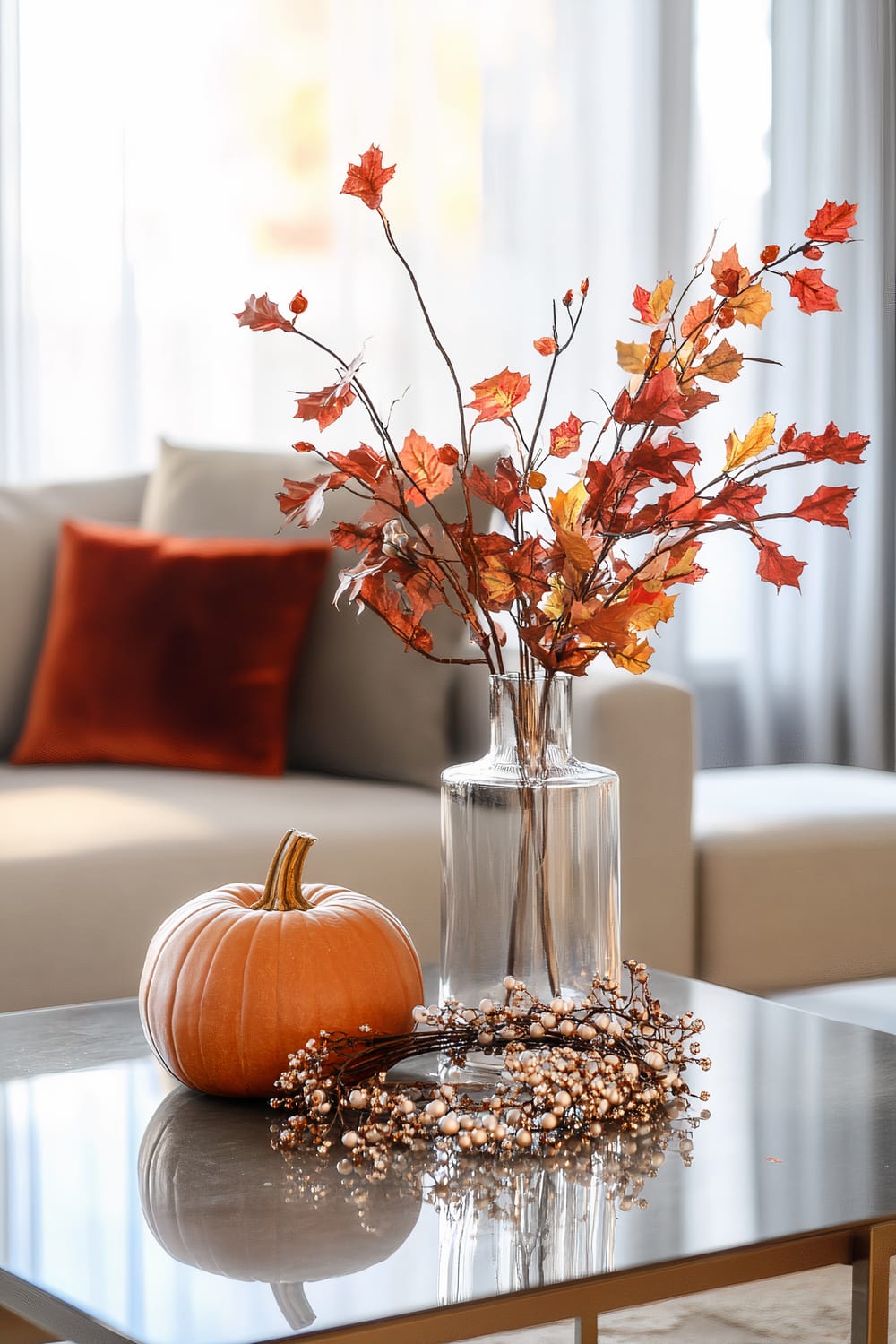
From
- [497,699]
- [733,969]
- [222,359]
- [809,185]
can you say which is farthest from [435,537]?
[809,185]

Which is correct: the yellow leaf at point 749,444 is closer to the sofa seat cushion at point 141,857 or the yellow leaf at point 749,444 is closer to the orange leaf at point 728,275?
the orange leaf at point 728,275

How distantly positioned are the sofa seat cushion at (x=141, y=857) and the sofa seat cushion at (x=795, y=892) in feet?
1.45

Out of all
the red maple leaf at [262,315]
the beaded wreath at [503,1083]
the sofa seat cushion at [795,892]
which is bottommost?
the sofa seat cushion at [795,892]

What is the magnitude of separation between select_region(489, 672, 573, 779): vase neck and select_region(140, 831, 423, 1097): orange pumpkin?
0.50ft

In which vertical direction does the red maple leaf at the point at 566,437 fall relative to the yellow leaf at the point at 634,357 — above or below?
below

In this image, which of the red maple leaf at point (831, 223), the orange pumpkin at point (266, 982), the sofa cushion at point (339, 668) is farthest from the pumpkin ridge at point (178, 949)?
the sofa cushion at point (339, 668)

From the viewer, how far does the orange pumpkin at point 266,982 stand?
1065mm

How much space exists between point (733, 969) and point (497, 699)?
139 centimetres

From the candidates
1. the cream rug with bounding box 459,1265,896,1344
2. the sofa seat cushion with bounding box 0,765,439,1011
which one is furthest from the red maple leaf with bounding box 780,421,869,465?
the sofa seat cushion with bounding box 0,765,439,1011

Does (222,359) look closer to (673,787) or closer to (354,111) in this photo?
(354,111)

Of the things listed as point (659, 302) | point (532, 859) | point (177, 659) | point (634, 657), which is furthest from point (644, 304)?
point (177, 659)

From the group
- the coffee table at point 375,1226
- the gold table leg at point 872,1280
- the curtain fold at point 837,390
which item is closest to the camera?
the coffee table at point 375,1226

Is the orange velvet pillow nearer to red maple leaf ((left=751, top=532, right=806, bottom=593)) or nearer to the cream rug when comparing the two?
the cream rug

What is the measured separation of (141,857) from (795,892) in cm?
100
